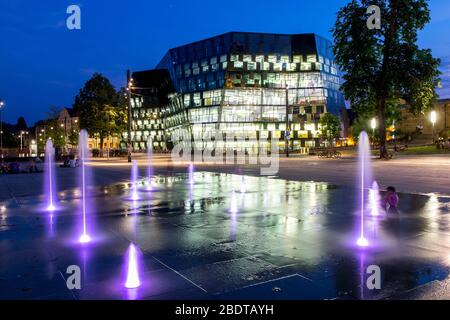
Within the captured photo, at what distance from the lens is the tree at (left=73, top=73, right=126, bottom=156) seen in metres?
A: 58.1

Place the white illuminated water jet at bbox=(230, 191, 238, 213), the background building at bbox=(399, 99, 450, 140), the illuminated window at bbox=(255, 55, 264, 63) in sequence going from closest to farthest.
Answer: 1. the white illuminated water jet at bbox=(230, 191, 238, 213)
2. the illuminated window at bbox=(255, 55, 264, 63)
3. the background building at bbox=(399, 99, 450, 140)

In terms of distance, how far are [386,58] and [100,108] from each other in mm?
40777

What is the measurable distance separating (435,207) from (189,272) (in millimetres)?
8529

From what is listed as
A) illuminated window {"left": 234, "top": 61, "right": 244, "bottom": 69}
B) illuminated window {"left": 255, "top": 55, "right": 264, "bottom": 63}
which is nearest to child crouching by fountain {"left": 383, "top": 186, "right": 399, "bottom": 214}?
illuminated window {"left": 234, "top": 61, "right": 244, "bottom": 69}

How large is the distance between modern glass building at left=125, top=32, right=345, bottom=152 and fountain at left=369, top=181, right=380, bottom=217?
69764mm

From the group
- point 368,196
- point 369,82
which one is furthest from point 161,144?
point 368,196

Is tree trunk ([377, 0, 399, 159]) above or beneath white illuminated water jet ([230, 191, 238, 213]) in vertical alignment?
above

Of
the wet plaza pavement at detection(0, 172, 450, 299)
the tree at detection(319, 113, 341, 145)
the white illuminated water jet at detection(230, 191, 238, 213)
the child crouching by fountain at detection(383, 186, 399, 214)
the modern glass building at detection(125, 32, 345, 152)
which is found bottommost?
the wet plaza pavement at detection(0, 172, 450, 299)

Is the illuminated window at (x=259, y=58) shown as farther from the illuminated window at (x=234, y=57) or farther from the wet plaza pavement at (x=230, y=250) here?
the wet plaza pavement at (x=230, y=250)

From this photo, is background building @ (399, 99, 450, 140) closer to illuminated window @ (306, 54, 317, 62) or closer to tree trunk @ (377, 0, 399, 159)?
illuminated window @ (306, 54, 317, 62)

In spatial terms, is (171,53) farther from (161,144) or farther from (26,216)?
(26,216)

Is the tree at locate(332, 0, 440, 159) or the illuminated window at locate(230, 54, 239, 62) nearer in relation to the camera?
the tree at locate(332, 0, 440, 159)

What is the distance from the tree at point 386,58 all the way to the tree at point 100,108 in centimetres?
3439
